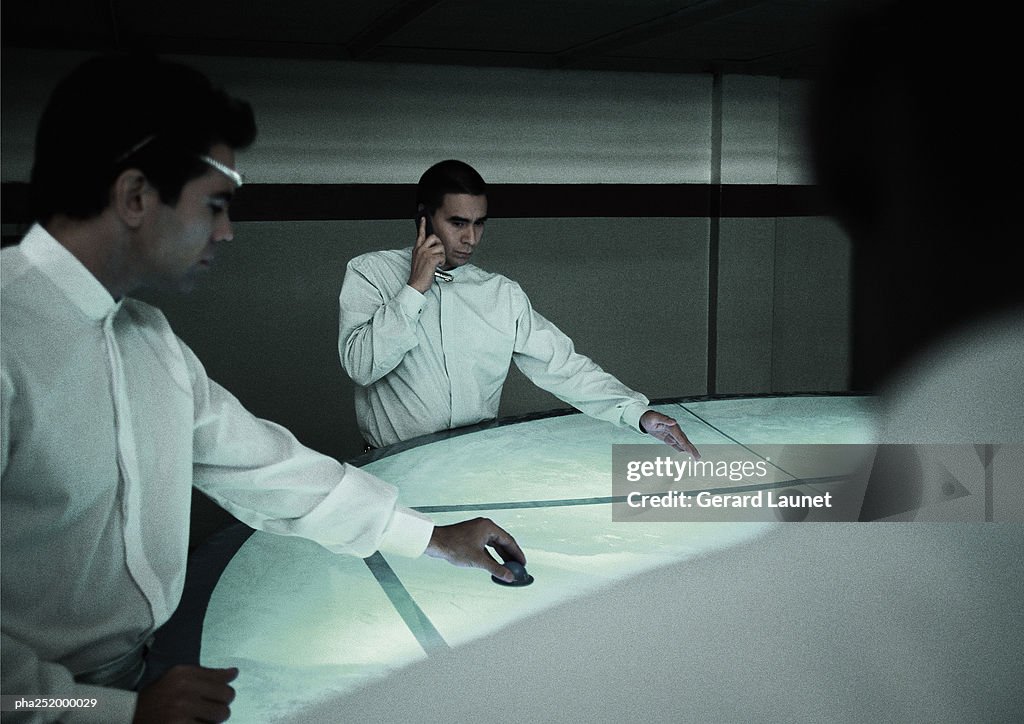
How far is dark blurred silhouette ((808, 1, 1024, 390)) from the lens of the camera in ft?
4.40

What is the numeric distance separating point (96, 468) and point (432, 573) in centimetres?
66

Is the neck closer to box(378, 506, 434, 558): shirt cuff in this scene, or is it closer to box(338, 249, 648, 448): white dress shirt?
box(378, 506, 434, 558): shirt cuff

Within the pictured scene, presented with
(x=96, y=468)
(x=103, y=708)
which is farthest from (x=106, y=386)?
(x=103, y=708)

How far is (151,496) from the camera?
1024 mm

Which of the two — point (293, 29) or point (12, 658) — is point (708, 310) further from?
point (12, 658)

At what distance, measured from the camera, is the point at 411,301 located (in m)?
2.26

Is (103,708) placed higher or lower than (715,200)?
lower

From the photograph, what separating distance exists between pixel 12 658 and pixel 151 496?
25cm

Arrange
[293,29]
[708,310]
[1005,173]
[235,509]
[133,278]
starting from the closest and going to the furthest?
[133,278], [235,509], [1005,173], [293,29], [708,310]

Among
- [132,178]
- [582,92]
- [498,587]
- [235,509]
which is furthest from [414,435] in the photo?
[582,92]

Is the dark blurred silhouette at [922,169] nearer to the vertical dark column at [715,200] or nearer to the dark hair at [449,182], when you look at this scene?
the dark hair at [449,182]

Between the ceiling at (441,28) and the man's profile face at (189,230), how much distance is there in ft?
6.61

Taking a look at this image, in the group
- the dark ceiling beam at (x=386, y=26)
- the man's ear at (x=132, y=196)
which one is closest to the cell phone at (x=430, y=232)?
the dark ceiling beam at (x=386, y=26)

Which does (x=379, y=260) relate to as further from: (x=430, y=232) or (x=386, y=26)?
(x=386, y=26)
